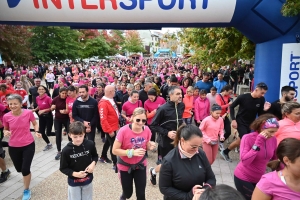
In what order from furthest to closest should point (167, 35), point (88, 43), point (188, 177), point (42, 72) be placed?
1. point (88, 43)
2. point (42, 72)
3. point (167, 35)
4. point (188, 177)

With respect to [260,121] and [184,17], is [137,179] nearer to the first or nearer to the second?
[260,121]

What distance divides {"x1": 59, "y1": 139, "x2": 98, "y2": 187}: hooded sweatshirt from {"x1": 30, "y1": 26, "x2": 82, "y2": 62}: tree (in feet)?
82.3

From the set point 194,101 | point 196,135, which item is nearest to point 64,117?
point 194,101

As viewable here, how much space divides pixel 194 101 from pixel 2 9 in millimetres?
4888

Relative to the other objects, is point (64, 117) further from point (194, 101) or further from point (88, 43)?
point (88, 43)

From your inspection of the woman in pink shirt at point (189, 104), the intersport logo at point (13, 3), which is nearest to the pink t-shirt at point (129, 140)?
the woman in pink shirt at point (189, 104)

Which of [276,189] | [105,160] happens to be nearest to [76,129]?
[276,189]

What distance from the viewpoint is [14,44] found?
19.3 meters

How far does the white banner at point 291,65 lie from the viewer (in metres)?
5.54

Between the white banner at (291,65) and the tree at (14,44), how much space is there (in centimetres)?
1781

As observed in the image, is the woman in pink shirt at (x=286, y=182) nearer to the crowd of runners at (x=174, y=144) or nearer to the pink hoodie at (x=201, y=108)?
the crowd of runners at (x=174, y=144)

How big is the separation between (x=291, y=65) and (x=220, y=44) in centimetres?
346

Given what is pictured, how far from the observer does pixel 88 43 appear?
A: 119 feet

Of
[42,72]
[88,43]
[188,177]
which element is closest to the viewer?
[188,177]
